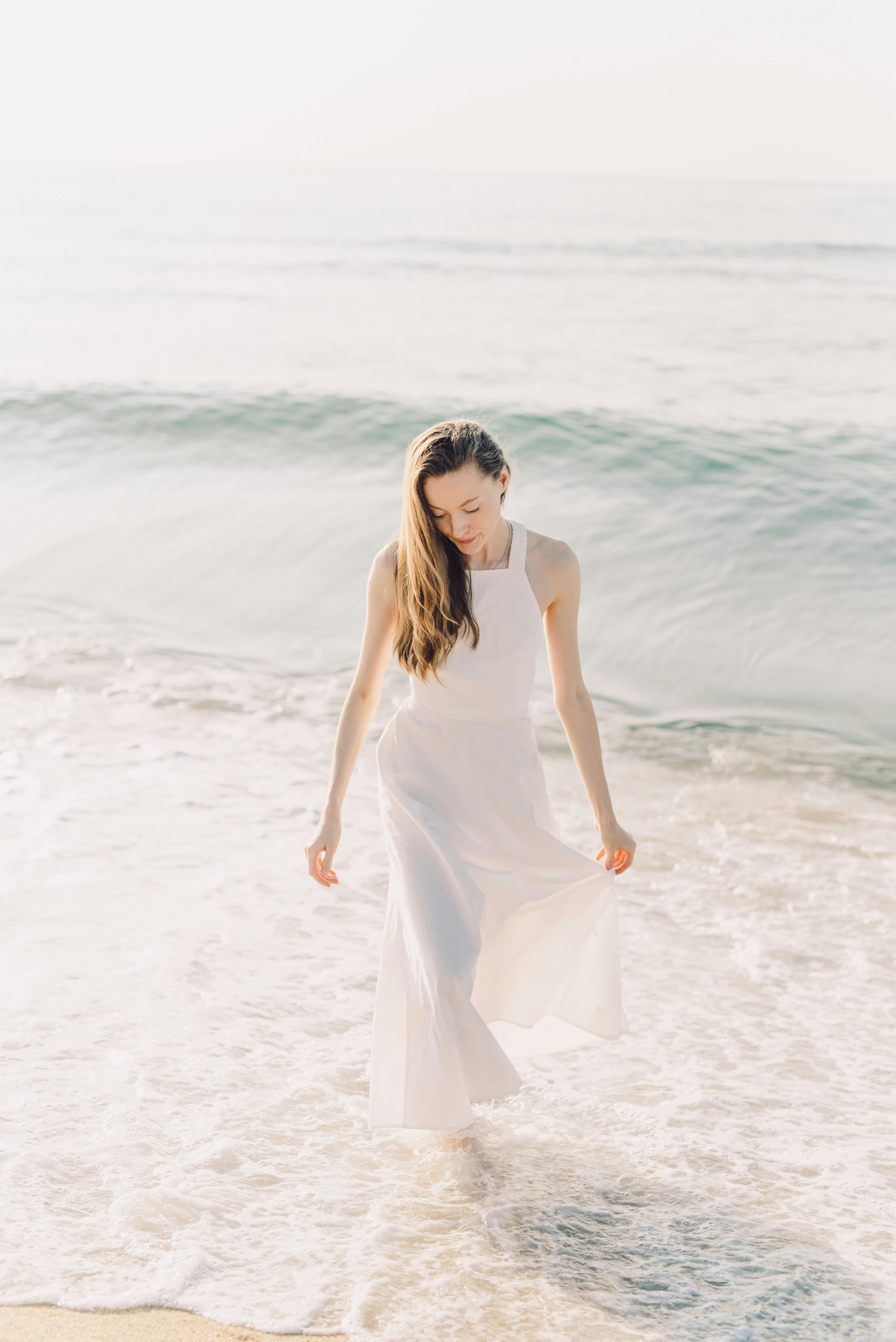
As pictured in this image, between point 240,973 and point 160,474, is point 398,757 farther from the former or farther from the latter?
point 160,474

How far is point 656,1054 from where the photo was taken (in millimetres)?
3934

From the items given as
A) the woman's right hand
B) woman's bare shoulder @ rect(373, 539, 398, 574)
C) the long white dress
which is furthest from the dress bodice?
the woman's right hand

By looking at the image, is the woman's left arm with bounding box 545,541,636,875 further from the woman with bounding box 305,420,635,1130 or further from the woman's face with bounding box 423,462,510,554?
the woman's face with bounding box 423,462,510,554

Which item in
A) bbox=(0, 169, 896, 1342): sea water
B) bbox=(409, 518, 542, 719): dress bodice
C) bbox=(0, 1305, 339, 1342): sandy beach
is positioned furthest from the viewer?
bbox=(409, 518, 542, 719): dress bodice

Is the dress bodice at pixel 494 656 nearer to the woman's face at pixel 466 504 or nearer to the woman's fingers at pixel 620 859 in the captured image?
the woman's face at pixel 466 504

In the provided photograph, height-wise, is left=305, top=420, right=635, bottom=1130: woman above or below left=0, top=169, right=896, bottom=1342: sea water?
above

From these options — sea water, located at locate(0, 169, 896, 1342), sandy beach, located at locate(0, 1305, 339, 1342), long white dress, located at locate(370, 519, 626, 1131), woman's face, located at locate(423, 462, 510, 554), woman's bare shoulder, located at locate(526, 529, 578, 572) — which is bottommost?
sea water, located at locate(0, 169, 896, 1342)

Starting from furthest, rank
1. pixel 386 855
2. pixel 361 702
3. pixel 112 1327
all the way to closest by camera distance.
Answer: pixel 386 855, pixel 361 702, pixel 112 1327

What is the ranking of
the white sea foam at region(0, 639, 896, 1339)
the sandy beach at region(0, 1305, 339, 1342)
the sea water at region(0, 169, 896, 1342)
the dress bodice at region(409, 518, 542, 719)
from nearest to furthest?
1. the sandy beach at region(0, 1305, 339, 1342)
2. the white sea foam at region(0, 639, 896, 1339)
3. the sea water at region(0, 169, 896, 1342)
4. the dress bodice at region(409, 518, 542, 719)

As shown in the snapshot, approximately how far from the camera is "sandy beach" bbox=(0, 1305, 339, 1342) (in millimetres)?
2508

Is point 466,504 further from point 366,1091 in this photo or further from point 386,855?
point 386,855

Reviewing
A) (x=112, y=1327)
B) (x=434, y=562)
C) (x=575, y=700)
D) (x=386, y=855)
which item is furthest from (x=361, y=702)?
(x=386, y=855)

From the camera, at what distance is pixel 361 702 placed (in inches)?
126

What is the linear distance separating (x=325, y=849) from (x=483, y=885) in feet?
1.45
